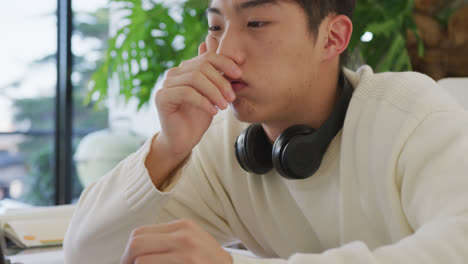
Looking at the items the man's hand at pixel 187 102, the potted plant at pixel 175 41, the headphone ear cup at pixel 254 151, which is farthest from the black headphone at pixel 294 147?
the potted plant at pixel 175 41

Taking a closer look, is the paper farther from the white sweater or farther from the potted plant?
the potted plant

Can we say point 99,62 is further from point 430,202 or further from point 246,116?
point 430,202

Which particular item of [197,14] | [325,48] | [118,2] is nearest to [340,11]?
[325,48]

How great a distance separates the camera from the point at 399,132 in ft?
2.81

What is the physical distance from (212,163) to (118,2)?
1419mm

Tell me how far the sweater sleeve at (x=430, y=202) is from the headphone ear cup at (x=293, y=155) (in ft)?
0.58

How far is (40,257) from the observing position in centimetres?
111

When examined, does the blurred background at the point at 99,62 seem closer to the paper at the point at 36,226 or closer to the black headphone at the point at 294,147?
the paper at the point at 36,226

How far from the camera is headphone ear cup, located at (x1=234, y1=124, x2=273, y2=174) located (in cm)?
104

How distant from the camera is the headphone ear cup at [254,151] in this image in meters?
1.04

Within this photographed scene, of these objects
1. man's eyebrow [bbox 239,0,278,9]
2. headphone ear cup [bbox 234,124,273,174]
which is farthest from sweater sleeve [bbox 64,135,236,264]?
man's eyebrow [bbox 239,0,278,9]

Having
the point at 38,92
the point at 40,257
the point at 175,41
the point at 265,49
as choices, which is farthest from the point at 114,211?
the point at 38,92

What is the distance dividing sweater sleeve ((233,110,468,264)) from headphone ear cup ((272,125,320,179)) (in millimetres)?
178

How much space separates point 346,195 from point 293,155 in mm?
126
